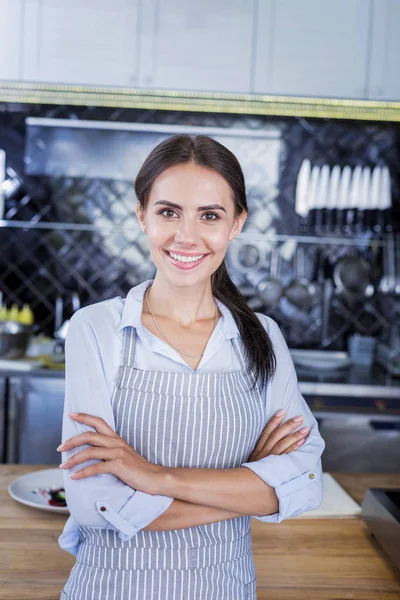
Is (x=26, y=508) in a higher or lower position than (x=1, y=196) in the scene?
lower

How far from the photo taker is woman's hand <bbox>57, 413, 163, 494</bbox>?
124 centimetres

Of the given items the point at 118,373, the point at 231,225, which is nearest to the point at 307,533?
the point at 118,373

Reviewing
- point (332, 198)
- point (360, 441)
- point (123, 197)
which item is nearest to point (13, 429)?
point (123, 197)

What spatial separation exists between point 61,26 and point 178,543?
2.86 metres

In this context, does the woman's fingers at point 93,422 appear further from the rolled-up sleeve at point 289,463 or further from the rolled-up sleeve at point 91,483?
the rolled-up sleeve at point 289,463

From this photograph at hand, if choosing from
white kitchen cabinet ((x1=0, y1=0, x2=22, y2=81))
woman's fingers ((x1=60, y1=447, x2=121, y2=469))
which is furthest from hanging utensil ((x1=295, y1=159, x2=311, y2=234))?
woman's fingers ((x1=60, y1=447, x2=121, y2=469))

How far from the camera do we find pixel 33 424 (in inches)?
131

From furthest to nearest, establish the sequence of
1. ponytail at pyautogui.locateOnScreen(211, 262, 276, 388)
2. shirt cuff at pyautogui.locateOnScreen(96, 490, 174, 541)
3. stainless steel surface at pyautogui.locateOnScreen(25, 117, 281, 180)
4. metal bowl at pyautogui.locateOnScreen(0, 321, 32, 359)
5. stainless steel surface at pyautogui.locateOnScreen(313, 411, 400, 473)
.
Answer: stainless steel surface at pyautogui.locateOnScreen(25, 117, 281, 180) → metal bowl at pyautogui.locateOnScreen(0, 321, 32, 359) → stainless steel surface at pyautogui.locateOnScreen(313, 411, 400, 473) → ponytail at pyautogui.locateOnScreen(211, 262, 276, 388) → shirt cuff at pyautogui.locateOnScreen(96, 490, 174, 541)

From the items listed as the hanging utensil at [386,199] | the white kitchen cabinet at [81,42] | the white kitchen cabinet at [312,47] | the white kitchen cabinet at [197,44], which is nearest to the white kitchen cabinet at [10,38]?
the white kitchen cabinet at [81,42]

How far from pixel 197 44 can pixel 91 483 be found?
270 cm

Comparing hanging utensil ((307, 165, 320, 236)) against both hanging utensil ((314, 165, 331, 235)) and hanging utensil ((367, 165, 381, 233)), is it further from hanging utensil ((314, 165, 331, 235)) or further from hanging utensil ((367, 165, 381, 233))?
hanging utensil ((367, 165, 381, 233))

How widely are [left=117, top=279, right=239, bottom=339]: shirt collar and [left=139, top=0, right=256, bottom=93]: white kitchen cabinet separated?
2208mm

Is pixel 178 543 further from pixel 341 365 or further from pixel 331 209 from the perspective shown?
pixel 331 209

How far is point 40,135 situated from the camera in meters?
3.77
